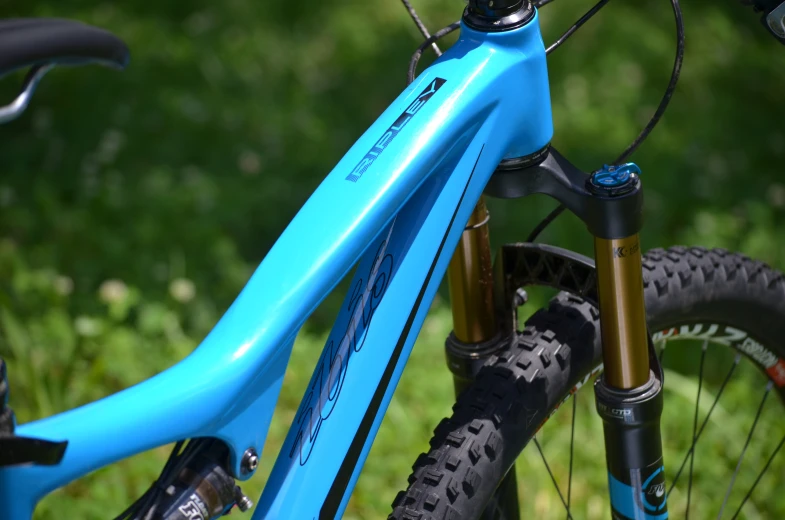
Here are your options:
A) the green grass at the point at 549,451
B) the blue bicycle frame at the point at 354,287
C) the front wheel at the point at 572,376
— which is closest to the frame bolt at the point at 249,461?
the blue bicycle frame at the point at 354,287

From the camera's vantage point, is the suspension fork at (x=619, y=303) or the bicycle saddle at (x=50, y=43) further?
the suspension fork at (x=619, y=303)

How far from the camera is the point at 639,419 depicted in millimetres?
1107

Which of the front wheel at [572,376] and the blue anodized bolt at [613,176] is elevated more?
the blue anodized bolt at [613,176]

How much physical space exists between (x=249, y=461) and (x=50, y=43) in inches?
18.0

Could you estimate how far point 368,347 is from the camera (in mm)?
957

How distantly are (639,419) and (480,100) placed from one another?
44 cm

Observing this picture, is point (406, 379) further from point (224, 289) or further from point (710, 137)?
point (710, 137)

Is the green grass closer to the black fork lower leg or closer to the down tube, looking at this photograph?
the black fork lower leg

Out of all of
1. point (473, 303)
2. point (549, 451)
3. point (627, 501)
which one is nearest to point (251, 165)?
point (549, 451)

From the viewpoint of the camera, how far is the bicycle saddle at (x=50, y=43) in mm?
867

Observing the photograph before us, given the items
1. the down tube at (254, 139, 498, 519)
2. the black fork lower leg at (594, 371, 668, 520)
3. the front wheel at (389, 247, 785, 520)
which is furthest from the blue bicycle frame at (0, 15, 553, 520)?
the black fork lower leg at (594, 371, 668, 520)

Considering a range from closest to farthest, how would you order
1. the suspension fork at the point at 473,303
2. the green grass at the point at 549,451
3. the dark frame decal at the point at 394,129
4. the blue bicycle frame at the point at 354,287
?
the blue bicycle frame at the point at 354,287, the dark frame decal at the point at 394,129, the suspension fork at the point at 473,303, the green grass at the point at 549,451

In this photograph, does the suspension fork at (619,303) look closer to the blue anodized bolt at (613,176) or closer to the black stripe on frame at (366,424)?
the blue anodized bolt at (613,176)

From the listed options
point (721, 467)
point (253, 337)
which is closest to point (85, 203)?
point (721, 467)
